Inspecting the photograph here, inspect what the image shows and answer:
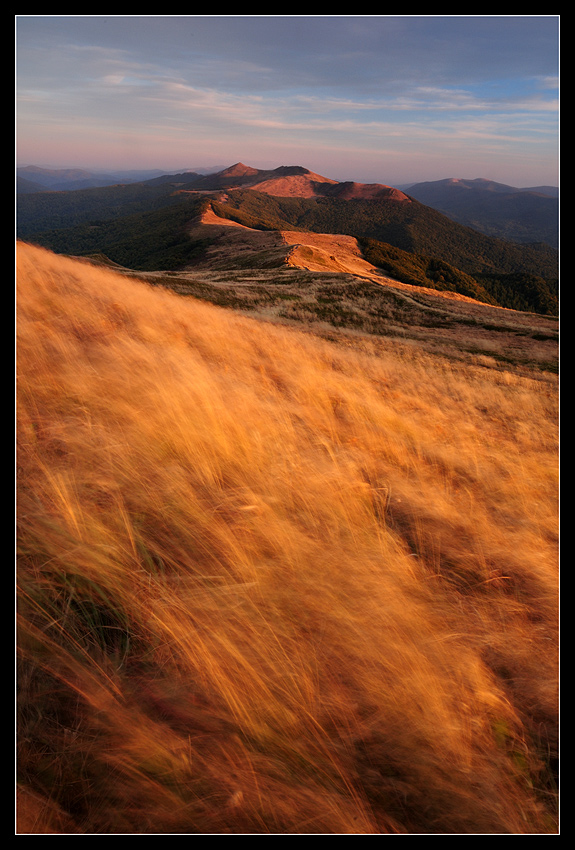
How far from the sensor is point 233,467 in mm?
2477

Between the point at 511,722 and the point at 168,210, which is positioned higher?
the point at 168,210

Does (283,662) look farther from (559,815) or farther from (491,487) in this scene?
(491,487)

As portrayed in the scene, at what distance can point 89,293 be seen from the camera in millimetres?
5398

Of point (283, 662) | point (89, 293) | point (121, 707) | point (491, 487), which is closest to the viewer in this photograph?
point (121, 707)

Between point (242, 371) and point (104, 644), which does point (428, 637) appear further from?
point (242, 371)

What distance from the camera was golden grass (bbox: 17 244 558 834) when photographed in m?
1.25

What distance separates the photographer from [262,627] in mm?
1582

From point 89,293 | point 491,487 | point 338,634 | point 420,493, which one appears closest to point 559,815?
A: point 338,634

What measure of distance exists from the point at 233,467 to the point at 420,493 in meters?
1.27

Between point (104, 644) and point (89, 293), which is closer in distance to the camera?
point (104, 644)

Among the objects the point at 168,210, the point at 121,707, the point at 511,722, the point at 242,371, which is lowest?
the point at 511,722

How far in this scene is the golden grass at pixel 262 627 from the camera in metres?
1.25
